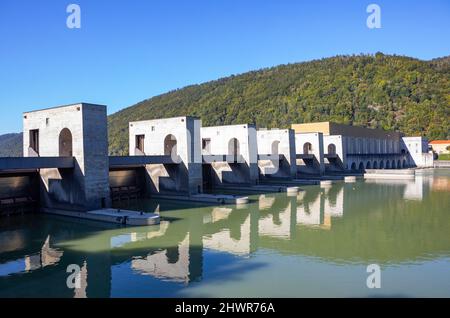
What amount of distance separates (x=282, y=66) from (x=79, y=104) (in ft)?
362

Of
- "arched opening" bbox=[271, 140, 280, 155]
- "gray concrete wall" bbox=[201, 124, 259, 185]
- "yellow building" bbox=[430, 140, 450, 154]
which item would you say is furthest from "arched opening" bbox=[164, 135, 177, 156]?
"yellow building" bbox=[430, 140, 450, 154]

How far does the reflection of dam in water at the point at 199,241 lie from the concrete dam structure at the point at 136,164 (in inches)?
73.8

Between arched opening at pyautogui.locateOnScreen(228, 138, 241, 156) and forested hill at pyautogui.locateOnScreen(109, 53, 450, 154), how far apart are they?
5506 centimetres

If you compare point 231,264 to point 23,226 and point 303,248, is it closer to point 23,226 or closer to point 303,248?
point 303,248

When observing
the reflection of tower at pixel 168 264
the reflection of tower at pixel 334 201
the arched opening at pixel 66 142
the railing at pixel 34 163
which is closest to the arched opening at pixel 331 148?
the reflection of tower at pixel 334 201

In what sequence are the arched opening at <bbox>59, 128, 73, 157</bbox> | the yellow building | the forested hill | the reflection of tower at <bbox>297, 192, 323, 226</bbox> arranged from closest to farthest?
1. the reflection of tower at <bbox>297, 192, 323, 226</bbox>
2. the arched opening at <bbox>59, 128, 73, 157</bbox>
3. the yellow building
4. the forested hill

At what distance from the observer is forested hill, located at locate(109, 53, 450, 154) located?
85.4 meters

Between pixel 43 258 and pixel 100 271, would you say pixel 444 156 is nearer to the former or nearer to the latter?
pixel 100 271

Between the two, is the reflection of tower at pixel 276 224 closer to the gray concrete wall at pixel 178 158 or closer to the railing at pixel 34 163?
the gray concrete wall at pixel 178 158

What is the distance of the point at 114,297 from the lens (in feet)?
29.8

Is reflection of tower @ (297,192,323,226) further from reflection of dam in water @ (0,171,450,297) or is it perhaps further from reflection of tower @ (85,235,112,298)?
reflection of tower @ (85,235,112,298)

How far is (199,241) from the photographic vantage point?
14656 mm

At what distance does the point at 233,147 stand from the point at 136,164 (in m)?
11.6

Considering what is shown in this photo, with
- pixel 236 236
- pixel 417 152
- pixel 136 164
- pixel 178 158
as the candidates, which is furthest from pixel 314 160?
pixel 417 152
